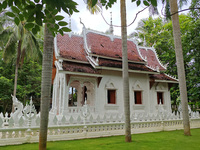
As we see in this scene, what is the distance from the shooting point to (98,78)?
11539mm

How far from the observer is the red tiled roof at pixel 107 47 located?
12.8 meters

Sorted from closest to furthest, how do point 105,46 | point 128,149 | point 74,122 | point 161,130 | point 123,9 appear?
point 128,149, point 123,9, point 74,122, point 161,130, point 105,46

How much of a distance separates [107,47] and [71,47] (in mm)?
2941

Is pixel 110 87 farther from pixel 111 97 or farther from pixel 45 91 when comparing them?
pixel 45 91

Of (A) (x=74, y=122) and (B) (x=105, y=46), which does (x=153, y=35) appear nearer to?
(B) (x=105, y=46)

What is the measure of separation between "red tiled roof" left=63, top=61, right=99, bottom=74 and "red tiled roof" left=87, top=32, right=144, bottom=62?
134 cm

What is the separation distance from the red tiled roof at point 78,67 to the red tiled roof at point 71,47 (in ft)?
1.43

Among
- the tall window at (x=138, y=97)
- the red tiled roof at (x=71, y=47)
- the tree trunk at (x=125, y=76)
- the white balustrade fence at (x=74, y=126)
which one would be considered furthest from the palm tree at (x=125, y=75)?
the tall window at (x=138, y=97)

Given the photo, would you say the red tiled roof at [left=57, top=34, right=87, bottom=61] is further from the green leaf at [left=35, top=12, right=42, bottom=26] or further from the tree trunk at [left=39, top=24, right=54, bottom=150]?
the green leaf at [left=35, top=12, right=42, bottom=26]

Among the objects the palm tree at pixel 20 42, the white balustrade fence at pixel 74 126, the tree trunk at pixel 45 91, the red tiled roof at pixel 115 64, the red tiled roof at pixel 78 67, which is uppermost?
the palm tree at pixel 20 42

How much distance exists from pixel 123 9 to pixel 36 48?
11.7 m

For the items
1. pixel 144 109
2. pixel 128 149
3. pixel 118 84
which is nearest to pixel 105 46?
pixel 118 84

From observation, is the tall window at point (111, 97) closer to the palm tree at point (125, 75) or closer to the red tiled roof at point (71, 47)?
the red tiled roof at point (71, 47)

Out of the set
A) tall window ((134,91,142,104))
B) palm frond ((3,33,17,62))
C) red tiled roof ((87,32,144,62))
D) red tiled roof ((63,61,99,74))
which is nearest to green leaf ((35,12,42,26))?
red tiled roof ((63,61,99,74))
